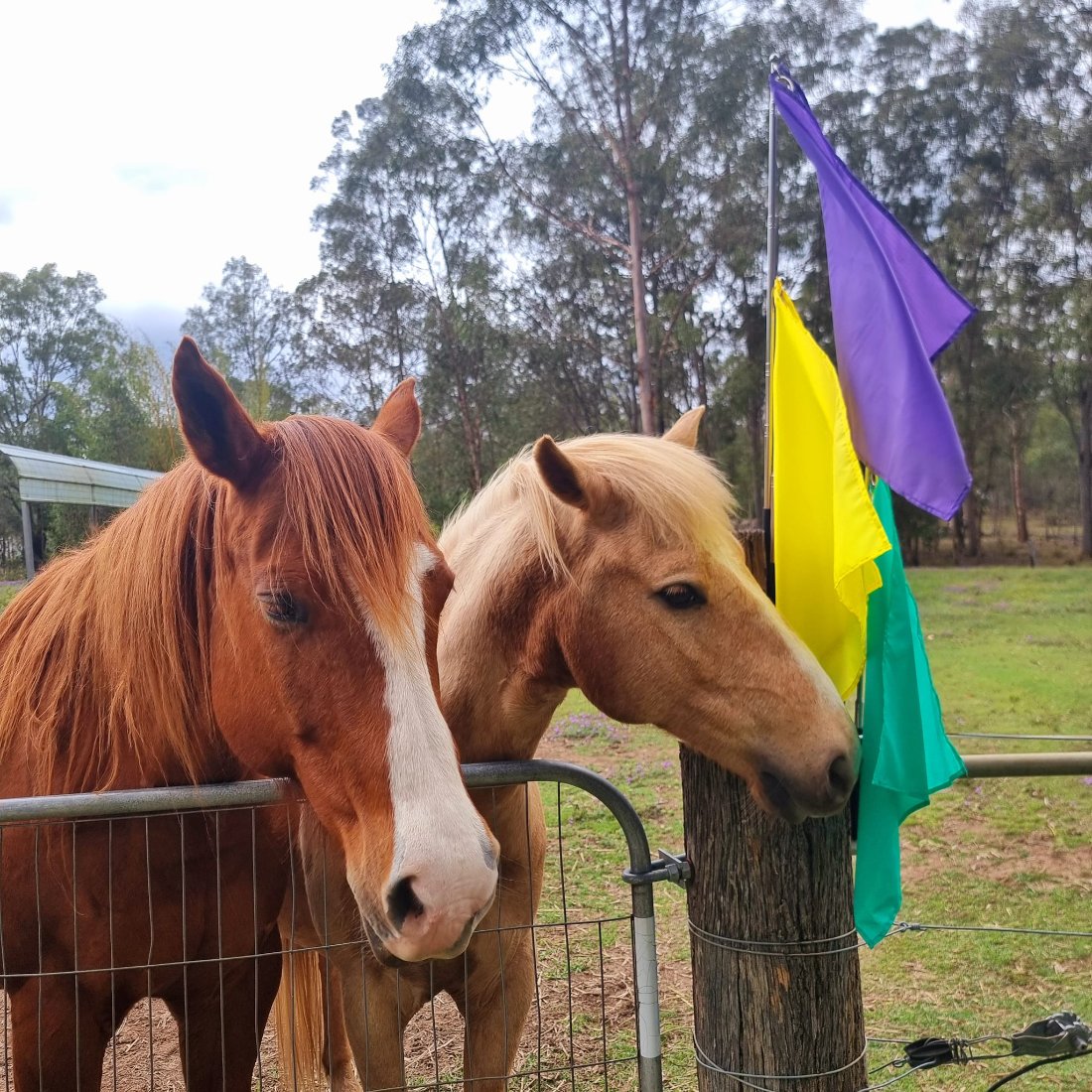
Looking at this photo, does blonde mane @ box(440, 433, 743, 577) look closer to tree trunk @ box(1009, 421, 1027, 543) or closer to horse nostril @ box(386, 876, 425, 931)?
horse nostril @ box(386, 876, 425, 931)

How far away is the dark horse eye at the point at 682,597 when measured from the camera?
6.22 ft

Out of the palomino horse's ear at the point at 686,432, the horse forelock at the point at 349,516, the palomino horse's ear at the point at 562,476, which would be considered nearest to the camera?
the horse forelock at the point at 349,516

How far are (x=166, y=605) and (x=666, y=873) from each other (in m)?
1.18

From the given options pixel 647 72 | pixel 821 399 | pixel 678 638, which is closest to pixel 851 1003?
pixel 678 638

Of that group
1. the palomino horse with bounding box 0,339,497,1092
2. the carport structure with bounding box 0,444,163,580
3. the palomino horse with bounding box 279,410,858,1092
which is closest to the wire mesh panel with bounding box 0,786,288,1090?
the palomino horse with bounding box 0,339,497,1092

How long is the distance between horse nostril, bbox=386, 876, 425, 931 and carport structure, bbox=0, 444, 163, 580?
10012mm

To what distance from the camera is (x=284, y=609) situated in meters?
1.51

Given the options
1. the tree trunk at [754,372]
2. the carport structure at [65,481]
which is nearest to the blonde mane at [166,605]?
the carport structure at [65,481]

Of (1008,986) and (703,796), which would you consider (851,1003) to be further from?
(1008,986)

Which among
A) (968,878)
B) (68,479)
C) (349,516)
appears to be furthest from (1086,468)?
(349,516)

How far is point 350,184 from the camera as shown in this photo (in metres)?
25.2

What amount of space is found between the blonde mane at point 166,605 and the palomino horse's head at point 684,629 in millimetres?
444

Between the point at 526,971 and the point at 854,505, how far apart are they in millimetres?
1552

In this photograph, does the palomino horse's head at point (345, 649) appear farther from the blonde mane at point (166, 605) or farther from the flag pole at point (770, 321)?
the flag pole at point (770, 321)
